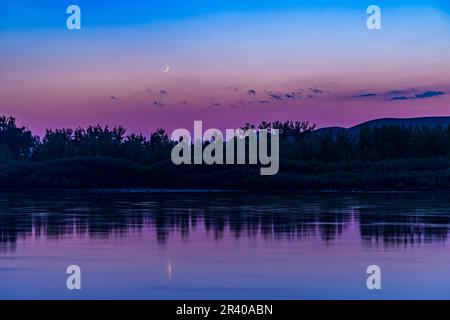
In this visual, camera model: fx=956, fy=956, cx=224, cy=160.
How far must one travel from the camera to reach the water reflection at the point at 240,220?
22969 mm

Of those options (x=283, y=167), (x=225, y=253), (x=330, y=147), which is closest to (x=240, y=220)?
(x=225, y=253)

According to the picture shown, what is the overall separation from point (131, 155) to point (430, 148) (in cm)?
2608

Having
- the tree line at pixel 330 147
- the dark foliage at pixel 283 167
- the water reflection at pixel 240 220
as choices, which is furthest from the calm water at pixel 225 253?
the tree line at pixel 330 147

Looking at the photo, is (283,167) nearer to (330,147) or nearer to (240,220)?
(330,147)

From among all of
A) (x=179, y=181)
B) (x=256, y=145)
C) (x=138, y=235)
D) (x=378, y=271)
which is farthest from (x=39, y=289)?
(x=256, y=145)

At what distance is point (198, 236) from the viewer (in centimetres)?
2295

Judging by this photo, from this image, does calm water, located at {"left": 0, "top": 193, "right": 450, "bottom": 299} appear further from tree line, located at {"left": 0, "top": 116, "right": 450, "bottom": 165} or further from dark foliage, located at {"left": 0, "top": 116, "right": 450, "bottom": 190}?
tree line, located at {"left": 0, "top": 116, "right": 450, "bottom": 165}

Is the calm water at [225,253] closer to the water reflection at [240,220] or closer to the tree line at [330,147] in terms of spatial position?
the water reflection at [240,220]

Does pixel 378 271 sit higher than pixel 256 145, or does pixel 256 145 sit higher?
pixel 256 145

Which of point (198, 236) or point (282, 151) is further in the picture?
point (282, 151)

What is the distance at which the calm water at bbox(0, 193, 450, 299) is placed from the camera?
48.2 feet

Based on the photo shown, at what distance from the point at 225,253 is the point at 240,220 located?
8.43 metres
